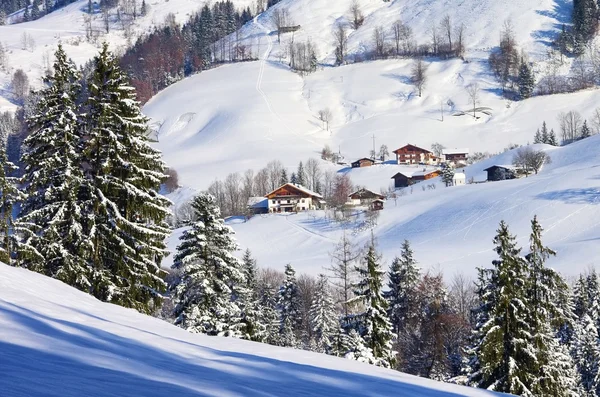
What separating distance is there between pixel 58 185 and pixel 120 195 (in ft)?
5.39

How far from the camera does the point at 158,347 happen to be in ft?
20.4

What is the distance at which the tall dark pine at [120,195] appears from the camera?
1481cm

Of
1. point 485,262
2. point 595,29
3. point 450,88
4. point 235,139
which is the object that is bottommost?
point 485,262

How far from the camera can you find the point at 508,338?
1753cm

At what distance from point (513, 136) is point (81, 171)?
10261cm

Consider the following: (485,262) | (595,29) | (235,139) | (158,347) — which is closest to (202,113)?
(235,139)

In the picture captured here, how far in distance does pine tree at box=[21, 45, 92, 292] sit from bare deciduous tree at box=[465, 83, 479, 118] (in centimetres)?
11205

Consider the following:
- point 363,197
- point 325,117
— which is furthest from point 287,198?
point 325,117

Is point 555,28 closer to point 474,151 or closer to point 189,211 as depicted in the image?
point 474,151

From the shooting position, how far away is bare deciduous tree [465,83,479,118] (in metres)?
121

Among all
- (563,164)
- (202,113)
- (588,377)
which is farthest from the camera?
(202,113)

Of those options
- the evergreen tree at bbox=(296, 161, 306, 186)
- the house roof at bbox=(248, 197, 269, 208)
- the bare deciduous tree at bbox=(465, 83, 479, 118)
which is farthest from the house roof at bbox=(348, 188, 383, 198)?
the bare deciduous tree at bbox=(465, 83, 479, 118)

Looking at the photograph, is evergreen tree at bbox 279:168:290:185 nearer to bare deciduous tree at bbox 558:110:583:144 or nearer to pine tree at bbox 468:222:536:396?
bare deciduous tree at bbox 558:110:583:144

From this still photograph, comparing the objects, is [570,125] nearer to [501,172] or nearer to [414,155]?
[414,155]
